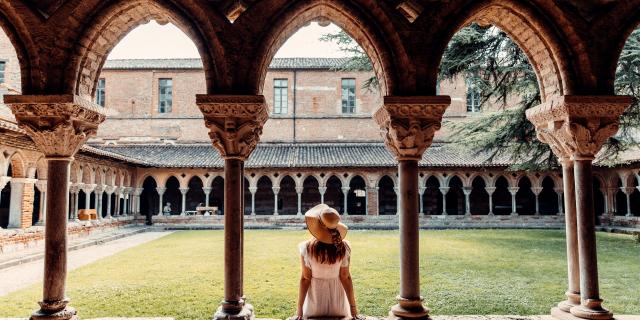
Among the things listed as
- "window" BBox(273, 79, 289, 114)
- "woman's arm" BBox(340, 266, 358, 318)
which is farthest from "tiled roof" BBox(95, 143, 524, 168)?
"woman's arm" BBox(340, 266, 358, 318)

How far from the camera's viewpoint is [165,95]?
93.5 feet

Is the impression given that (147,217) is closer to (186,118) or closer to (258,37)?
(186,118)

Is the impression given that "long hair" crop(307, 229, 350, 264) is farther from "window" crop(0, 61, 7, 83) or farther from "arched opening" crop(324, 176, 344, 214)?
"arched opening" crop(324, 176, 344, 214)

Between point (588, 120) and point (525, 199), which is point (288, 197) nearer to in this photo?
point (525, 199)

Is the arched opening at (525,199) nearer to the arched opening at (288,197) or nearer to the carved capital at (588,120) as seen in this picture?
the arched opening at (288,197)

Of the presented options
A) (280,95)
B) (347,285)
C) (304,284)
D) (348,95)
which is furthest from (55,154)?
(348,95)

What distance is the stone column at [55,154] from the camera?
165 inches

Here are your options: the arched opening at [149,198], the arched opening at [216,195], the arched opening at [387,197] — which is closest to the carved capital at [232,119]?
the arched opening at [149,198]

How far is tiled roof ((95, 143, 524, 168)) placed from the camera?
23.1 metres

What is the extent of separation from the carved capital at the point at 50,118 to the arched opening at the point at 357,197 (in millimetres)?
22807

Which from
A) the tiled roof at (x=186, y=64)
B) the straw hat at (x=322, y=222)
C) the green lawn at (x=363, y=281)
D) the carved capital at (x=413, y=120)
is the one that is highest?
the tiled roof at (x=186, y=64)

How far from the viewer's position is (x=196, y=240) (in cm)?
1656

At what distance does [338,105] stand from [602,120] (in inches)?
976

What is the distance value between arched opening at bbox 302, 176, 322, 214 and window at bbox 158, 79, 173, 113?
9.74 m
